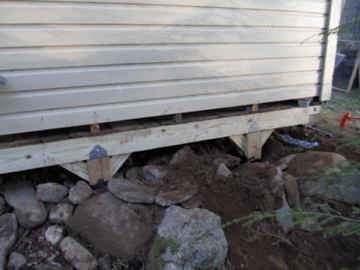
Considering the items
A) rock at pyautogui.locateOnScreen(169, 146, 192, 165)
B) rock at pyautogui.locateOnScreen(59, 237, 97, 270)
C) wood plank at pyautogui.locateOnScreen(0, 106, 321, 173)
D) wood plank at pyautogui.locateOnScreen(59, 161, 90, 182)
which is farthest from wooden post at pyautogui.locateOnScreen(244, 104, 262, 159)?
rock at pyautogui.locateOnScreen(59, 237, 97, 270)

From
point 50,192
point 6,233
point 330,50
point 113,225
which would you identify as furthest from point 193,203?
point 330,50

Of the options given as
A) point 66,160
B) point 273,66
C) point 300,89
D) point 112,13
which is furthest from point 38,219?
point 300,89

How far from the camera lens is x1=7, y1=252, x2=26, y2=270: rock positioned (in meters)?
2.30

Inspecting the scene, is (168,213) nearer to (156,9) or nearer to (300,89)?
(156,9)

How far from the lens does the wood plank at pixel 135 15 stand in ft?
8.25

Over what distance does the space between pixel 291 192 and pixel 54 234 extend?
93.2 inches

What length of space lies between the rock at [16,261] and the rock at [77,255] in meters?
0.28

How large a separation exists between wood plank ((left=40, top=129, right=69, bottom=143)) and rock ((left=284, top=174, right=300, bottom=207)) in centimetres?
233

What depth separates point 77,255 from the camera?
7.86 ft

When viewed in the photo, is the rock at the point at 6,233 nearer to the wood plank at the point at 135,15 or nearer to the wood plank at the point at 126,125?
the wood plank at the point at 126,125

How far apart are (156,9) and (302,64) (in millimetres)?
2126

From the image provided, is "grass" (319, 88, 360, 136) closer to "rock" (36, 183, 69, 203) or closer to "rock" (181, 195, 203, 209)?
"rock" (181, 195, 203, 209)

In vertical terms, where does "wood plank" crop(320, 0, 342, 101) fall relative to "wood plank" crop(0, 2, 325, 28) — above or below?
below

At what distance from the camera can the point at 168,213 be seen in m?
2.55
